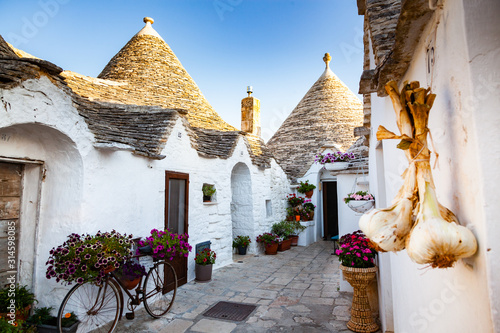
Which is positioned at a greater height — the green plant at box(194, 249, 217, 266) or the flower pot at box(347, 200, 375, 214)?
the flower pot at box(347, 200, 375, 214)

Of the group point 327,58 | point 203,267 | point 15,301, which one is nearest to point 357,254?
point 203,267

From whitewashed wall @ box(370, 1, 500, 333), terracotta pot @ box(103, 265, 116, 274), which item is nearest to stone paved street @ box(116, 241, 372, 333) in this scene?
terracotta pot @ box(103, 265, 116, 274)

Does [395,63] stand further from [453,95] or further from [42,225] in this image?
[42,225]

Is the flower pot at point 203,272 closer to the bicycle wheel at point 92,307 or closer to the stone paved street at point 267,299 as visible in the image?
the stone paved street at point 267,299

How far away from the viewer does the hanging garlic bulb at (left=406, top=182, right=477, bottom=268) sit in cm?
104

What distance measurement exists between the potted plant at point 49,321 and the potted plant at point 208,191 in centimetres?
392

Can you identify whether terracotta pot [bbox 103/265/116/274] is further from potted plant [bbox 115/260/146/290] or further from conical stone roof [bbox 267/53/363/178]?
conical stone roof [bbox 267/53/363/178]

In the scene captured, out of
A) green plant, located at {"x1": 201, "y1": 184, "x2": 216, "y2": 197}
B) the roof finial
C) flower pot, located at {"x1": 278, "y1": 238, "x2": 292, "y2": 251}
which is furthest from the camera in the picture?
the roof finial

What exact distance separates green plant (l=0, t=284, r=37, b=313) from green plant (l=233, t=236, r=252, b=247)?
575 cm

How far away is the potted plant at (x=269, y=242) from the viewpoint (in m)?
9.10

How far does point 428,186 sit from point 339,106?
14.9 m

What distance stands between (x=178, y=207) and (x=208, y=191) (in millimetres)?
1192

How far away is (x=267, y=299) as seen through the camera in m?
5.28

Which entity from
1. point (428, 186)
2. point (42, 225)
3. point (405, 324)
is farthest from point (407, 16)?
point (42, 225)
